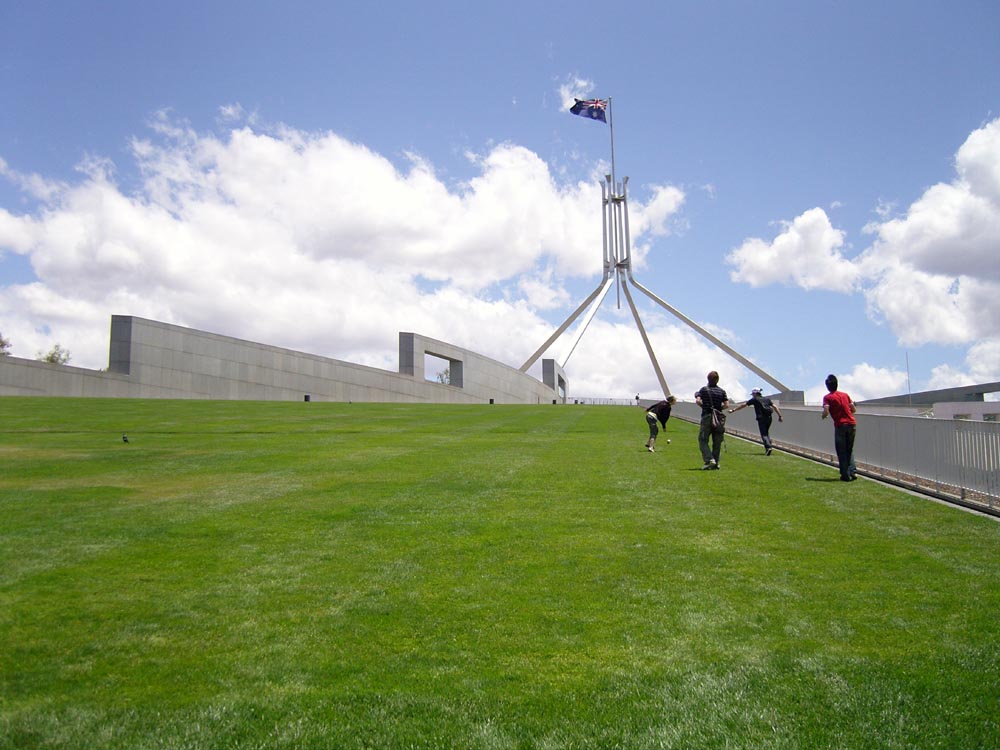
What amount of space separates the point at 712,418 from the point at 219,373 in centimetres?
4300

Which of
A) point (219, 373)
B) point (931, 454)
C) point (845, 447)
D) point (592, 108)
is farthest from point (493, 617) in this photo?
point (592, 108)

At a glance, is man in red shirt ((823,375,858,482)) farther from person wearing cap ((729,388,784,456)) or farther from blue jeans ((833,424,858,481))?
person wearing cap ((729,388,784,456))

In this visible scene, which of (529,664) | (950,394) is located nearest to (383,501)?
(529,664)

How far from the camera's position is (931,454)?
38.9 ft

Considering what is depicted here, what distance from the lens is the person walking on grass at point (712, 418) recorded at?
14.4 meters

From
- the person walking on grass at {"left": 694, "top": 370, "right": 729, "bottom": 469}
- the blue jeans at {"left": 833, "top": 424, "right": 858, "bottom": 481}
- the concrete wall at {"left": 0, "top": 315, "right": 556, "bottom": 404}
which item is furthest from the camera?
the concrete wall at {"left": 0, "top": 315, "right": 556, "bottom": 404}

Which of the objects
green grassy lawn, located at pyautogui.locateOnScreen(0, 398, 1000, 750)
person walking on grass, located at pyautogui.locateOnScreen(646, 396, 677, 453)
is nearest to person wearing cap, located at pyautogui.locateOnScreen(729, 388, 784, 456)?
person walking on grass, located at pyautogui.locateOnScreen(646, 396, 677, 453)

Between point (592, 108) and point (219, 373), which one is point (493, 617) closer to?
point (219, 373)

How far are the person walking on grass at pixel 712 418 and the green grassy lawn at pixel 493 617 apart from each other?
235 cm

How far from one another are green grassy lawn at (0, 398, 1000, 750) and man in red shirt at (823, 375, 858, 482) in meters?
0.78

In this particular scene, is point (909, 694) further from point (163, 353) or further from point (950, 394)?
point (950, 394)

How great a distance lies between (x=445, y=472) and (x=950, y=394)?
2225 inches

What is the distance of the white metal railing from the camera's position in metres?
10.2

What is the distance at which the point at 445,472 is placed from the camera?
44.7 feet
